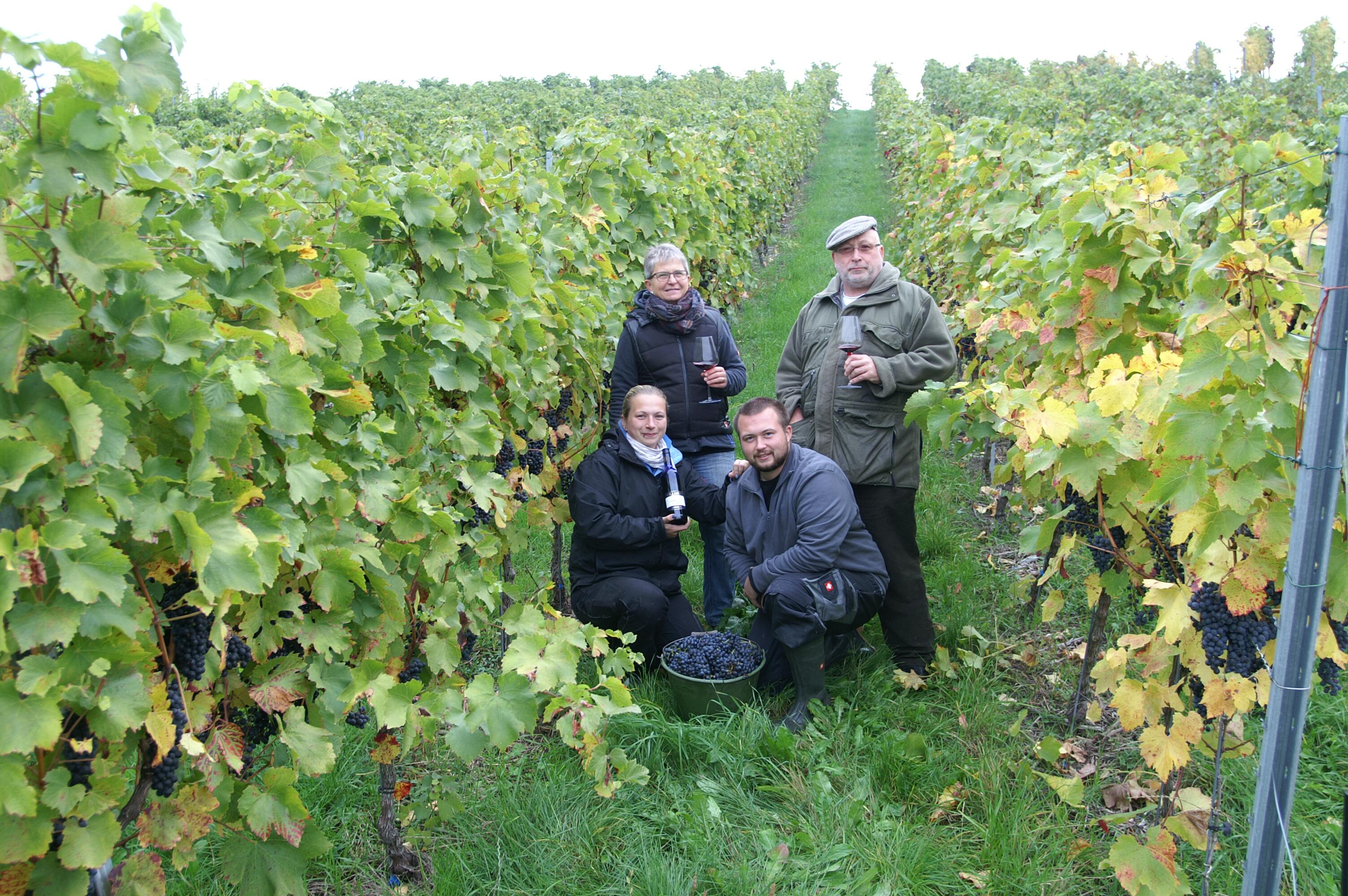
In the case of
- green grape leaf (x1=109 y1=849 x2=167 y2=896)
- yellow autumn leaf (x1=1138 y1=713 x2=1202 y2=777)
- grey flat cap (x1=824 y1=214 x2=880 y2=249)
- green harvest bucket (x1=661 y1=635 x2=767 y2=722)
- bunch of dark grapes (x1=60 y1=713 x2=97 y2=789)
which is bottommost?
green harvest bucket (x1=661 y1=635 x2=767 y2=722)

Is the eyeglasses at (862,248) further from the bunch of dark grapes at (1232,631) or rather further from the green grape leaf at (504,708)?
the green grape leaf at (504,708)

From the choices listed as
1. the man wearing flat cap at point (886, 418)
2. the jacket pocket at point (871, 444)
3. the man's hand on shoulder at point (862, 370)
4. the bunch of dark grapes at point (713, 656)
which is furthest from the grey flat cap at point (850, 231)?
the bunch of dark grapes at point (713, 656)

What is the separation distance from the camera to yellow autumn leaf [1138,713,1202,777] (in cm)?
233

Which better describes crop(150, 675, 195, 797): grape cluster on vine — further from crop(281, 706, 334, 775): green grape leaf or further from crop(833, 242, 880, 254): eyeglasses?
crop(833, 242, 880, 254): eyeglasses

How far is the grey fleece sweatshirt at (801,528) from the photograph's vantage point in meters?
3.61

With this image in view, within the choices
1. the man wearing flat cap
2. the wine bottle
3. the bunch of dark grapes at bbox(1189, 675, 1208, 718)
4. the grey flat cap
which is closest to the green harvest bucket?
the wine bottle

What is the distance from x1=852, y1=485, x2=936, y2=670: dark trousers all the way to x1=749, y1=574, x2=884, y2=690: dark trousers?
13 centimetres

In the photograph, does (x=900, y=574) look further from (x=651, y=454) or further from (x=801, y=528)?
(x=651, y=454)

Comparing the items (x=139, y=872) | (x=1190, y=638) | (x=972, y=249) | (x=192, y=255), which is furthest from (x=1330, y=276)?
(x=972, y=249)

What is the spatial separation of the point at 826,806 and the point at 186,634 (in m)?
1.97

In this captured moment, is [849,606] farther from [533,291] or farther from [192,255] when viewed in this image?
[192,255]

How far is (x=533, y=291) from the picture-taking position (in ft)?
11.3

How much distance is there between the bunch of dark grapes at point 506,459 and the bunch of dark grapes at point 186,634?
1.77m

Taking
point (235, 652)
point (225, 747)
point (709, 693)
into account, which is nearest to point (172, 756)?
point (225, 747)
